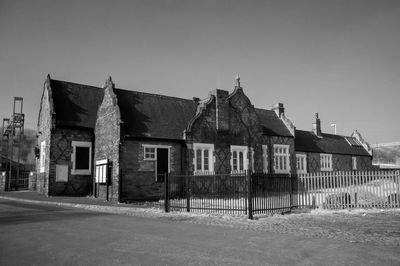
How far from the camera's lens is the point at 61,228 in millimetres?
10727

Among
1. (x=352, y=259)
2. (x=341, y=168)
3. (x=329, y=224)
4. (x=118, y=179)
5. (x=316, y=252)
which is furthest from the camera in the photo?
(x=341, y=168)

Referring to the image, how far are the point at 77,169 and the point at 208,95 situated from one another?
1110 centimetres

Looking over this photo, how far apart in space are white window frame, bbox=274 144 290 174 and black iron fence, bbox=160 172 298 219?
15187 millimetres

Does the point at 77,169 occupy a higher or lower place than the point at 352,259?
higher

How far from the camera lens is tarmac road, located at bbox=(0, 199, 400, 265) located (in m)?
6.89

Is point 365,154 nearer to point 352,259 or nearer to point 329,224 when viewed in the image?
point 329,224

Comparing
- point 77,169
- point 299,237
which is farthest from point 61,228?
point 77,169

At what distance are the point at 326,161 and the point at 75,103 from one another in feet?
86.8

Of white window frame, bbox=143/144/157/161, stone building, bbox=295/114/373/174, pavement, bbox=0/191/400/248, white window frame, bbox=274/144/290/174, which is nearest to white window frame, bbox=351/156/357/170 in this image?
stone building, bbox=295/114/373/174

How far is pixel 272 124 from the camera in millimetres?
34438

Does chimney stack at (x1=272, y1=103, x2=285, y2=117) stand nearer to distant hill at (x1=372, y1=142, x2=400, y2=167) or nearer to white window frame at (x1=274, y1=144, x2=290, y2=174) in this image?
white window frame at (x1=274, y1=144, x2=290, y2=174)

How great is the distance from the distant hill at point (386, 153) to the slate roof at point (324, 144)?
70.2 ft

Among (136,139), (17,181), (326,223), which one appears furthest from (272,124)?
(17,181)

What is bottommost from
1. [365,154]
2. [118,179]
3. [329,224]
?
[329,224]
